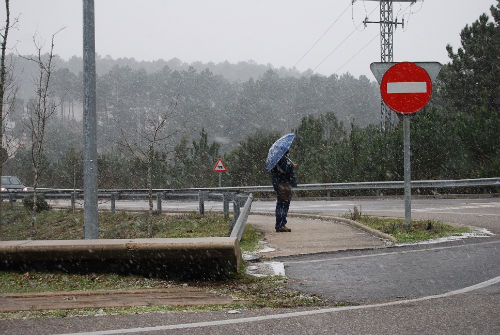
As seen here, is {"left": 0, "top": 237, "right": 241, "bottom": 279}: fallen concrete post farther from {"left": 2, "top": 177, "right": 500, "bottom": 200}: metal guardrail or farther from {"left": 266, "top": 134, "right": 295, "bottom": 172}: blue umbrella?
{"left": 2, "top": 177, "right": 500, "bottom": 200}: metal guardrail

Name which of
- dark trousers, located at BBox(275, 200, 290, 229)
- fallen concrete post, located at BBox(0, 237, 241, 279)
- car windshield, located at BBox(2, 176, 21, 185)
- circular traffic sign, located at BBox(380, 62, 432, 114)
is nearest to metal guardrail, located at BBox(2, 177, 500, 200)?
dark trousers, located at BBox(275, 200, 290, 229)

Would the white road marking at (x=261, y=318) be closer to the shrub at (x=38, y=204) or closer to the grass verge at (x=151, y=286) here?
the grass verge at (x=151, y=286)

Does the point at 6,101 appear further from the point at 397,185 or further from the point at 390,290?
the point at 390,290

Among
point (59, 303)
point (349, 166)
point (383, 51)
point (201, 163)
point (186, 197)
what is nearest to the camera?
point (59, 303)

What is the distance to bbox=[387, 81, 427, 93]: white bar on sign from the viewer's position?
31.7 ft

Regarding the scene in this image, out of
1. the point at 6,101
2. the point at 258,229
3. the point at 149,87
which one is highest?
the point at 149,87

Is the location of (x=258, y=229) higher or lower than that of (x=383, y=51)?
lower

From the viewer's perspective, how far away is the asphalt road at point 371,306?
14.2ft

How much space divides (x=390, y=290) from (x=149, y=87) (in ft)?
338

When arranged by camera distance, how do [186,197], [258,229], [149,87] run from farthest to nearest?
[149,87] → [186,197] → [258,229]

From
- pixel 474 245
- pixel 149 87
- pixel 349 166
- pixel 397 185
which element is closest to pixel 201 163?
pixel 349 166

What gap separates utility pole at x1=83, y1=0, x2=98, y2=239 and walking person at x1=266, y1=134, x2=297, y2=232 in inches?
124

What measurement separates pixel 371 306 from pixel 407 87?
18.1 ft

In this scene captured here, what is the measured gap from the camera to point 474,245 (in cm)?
838
